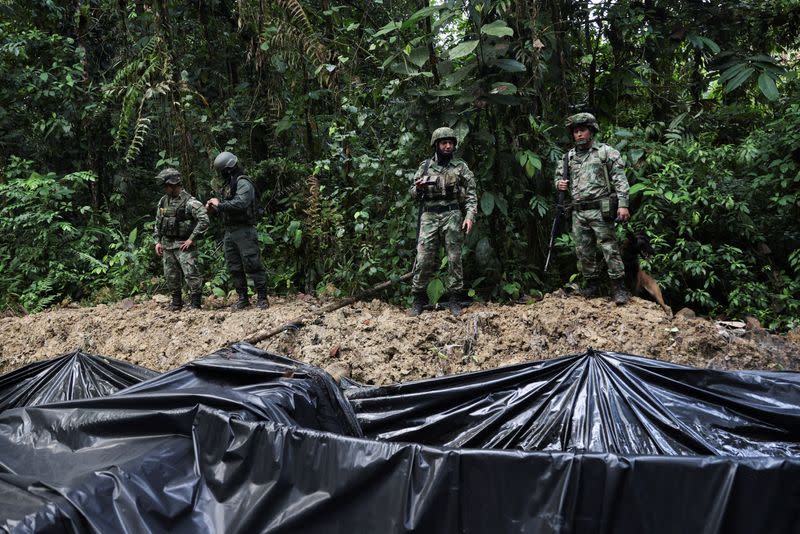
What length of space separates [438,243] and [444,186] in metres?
0.59

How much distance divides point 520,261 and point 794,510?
18.0 feet

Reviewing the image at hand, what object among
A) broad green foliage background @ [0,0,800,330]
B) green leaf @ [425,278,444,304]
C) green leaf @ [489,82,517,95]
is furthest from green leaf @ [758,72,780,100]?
green leaf @ [425,278,444,304]

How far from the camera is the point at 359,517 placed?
205 centimetres

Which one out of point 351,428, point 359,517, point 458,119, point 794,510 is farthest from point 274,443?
point 458,119

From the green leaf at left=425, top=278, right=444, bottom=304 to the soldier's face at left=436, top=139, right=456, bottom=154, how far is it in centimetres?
131

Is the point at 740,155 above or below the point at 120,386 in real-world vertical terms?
above

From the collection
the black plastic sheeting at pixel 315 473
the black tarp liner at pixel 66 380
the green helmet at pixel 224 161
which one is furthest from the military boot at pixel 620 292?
the green helmet at pixel 224 161

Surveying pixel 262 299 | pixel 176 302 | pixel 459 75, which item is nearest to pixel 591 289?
pixel 459 75

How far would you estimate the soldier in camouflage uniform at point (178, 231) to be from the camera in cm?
734

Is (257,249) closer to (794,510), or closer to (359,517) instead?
(359,517)

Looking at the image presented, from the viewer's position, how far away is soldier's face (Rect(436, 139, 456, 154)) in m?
6.29

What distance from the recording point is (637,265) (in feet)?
21.5

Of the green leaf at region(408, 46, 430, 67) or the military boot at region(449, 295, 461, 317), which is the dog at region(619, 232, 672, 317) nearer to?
the military boot at region(449, 295, 461, 317)

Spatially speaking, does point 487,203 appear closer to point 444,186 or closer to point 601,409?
point 444,186
